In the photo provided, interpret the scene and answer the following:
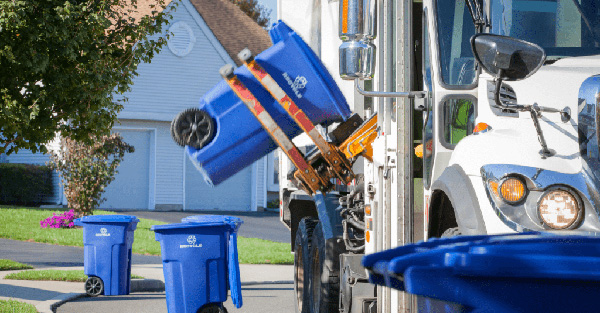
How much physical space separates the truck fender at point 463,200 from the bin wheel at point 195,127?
10.6ft

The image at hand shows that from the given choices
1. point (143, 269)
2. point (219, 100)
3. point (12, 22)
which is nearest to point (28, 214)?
point (143, 269)

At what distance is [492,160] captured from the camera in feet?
12.4

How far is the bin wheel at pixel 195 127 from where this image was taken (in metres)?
7.00

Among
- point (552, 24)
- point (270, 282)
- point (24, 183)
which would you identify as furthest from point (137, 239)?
point (552, 24)

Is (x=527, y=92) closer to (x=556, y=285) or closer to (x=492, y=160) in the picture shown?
(x=492, y=160)

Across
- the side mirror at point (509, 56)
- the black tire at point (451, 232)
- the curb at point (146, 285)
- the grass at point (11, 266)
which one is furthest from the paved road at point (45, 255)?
the side mirror at point (509, 56)

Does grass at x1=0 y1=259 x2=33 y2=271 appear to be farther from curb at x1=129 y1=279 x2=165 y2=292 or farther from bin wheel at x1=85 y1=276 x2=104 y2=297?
bin wheel at x1=85 y1=276 x2=104 y2=297

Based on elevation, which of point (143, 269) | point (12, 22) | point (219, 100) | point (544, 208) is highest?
point (12, 22)

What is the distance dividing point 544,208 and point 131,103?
2672 cm

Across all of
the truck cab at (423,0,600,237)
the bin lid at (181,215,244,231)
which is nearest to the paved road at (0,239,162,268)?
the bin lid at (181,215,244,231)

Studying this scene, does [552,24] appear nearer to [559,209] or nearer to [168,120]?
[559,209]

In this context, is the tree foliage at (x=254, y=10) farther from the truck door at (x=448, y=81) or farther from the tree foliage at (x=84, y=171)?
the truck door at (x=448, y=81)

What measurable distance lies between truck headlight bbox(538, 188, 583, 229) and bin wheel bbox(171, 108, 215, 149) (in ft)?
12.9

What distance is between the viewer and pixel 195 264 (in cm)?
764
